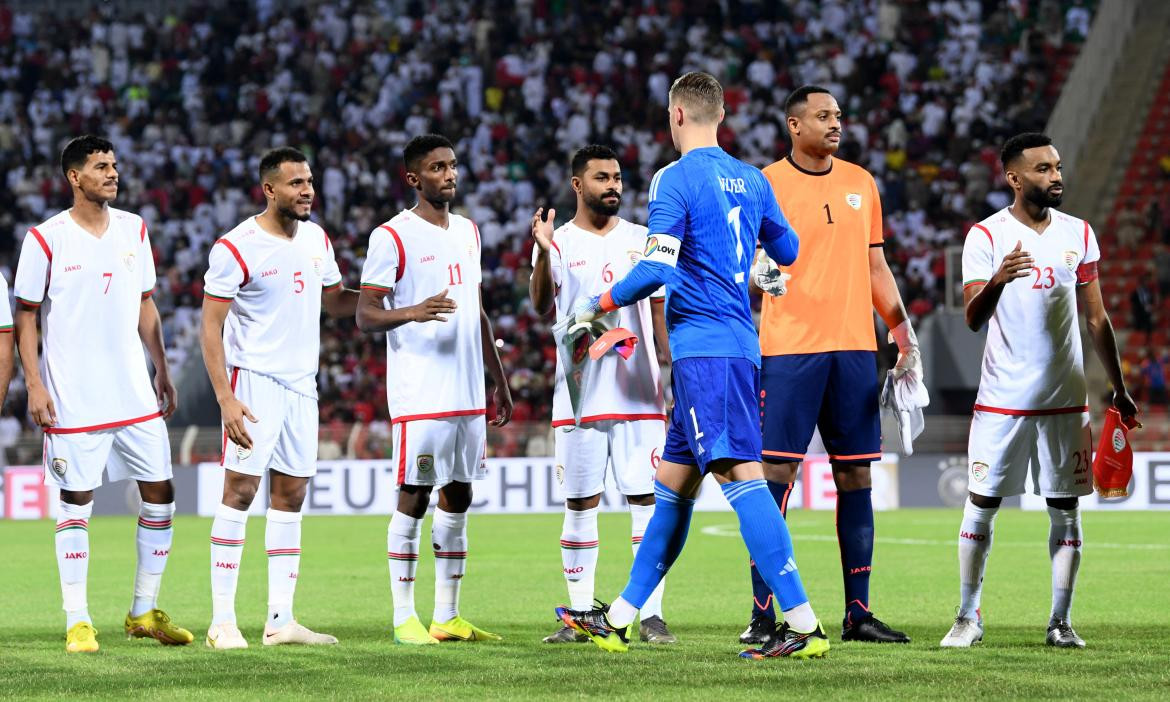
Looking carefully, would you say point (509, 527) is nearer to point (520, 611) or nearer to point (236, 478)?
point (520, 611)

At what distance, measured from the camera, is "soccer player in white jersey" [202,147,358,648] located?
311 inches

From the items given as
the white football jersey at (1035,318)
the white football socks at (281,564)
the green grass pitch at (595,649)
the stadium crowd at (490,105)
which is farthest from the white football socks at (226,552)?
the stadium crowd at (490,105)

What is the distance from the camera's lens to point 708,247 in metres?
6.83

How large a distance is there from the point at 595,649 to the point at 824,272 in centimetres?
211

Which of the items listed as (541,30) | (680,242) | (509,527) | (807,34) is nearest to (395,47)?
(541,30)

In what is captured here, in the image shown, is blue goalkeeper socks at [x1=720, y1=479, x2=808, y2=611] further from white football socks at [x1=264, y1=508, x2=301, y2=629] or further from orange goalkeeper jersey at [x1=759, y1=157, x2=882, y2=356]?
white football socks at [x1=264, y1=508, x2=301, y2=629]

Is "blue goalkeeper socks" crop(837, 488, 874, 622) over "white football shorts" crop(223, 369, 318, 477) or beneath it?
beneath

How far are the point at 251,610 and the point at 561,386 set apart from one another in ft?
10.2

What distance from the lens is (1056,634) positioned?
24.3 ft

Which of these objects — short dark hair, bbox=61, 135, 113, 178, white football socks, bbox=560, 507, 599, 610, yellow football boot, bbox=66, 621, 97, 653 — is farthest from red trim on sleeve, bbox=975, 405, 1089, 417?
short dark hair, bbox=61, 135, 113, 178

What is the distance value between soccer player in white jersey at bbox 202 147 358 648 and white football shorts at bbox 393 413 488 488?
47 centimetres

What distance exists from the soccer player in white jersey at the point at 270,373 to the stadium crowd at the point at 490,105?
16105 millimetres

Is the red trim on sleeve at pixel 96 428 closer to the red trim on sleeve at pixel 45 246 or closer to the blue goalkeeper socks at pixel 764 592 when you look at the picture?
the red trim on sleeve at pixel 45 246

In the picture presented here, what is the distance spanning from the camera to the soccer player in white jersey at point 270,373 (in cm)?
791
